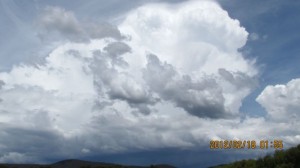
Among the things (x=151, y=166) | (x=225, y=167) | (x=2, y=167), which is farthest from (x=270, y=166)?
(x=2, y=167)

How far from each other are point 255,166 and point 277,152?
291 cm

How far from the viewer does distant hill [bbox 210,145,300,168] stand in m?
39.2

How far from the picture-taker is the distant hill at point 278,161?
3925 centimetres

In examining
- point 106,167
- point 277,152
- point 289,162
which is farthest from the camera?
point 106,167

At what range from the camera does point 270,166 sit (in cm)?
4181

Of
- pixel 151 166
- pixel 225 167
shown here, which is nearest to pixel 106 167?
pixel 151 166

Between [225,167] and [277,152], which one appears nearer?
[277,152]

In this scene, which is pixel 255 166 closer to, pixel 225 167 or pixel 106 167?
pixel 225 167

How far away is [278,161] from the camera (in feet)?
135

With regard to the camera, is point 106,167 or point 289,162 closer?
point 289,162

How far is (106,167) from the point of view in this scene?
357 ft

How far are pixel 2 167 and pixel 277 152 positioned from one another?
111m

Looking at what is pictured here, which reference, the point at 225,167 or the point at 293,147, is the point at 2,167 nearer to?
the point at 225,167

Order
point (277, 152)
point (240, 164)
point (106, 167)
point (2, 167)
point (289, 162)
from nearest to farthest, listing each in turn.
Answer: point (289, 162), point (277, 152), point (240, 164), point (106, 167), point (2, 167)
